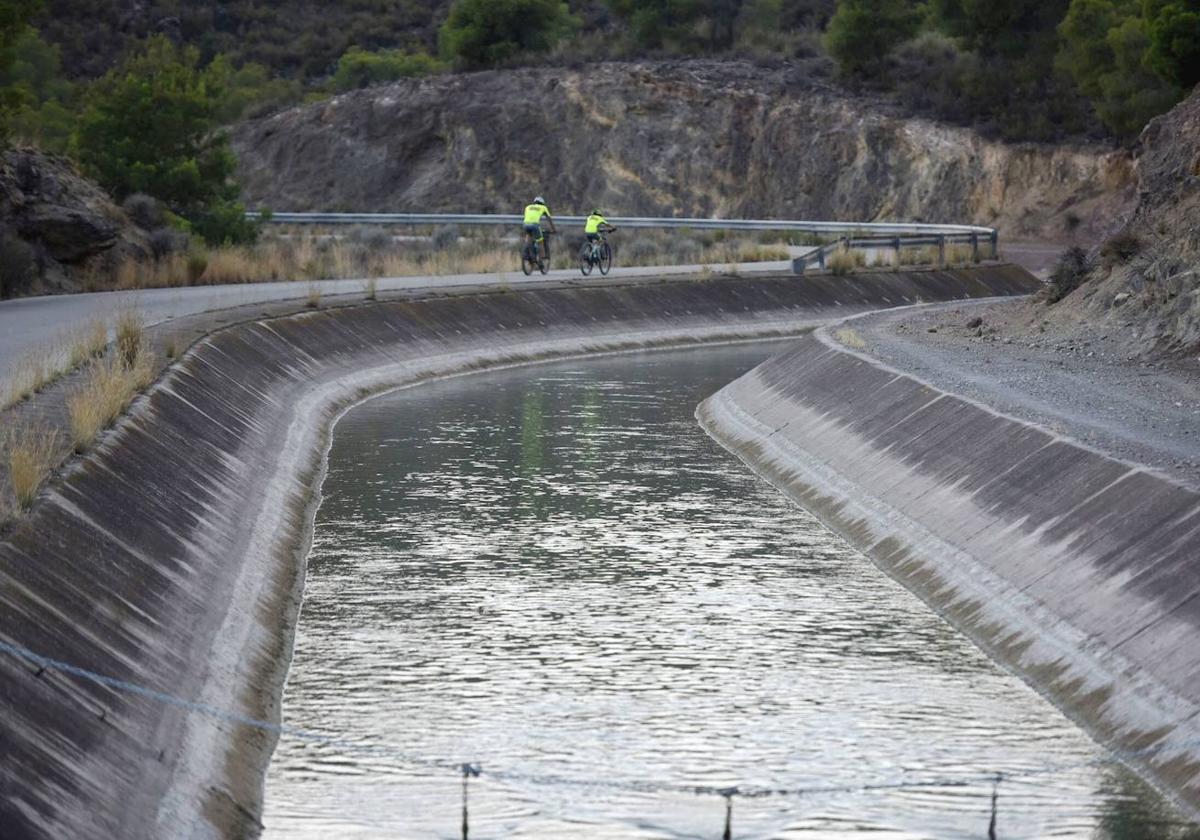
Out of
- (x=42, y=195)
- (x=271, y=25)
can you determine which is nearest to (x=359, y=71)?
(x=271, y=25)

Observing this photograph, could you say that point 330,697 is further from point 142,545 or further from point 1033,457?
point 1033,457

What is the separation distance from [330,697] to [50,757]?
14.8 feet

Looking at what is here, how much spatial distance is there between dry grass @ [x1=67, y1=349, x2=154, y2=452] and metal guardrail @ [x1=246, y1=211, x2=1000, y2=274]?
95.0ft

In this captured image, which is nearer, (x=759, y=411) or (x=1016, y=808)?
(x=1016, y=808)

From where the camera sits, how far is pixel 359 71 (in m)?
102

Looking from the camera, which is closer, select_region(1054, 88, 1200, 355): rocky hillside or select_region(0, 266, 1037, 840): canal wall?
select_region(0, 266, 1037, 840): canal wall

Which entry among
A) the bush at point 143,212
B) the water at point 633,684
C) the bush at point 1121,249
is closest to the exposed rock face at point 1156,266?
the bush at point 1121,249

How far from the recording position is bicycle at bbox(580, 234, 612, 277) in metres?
50.4

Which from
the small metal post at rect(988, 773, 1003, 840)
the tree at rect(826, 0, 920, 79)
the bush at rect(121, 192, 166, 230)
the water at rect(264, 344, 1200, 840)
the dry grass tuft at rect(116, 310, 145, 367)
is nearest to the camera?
the small metal post at rect(988, 773, 1003, 840)

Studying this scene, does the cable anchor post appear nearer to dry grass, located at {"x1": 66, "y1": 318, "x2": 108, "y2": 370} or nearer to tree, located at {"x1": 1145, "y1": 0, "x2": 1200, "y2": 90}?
dry grass, located at {"x1": 66, "y1": 318, "x2": 108, "y2": 370}

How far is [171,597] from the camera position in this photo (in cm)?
1620

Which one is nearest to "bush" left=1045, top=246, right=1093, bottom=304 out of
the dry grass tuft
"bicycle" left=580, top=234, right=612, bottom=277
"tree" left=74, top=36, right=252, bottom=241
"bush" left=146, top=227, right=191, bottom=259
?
"bicycle" left=580, top=234, right=612, bottom=277

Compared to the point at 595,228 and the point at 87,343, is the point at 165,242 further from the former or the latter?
the point at 87,343

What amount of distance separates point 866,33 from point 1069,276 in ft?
161
